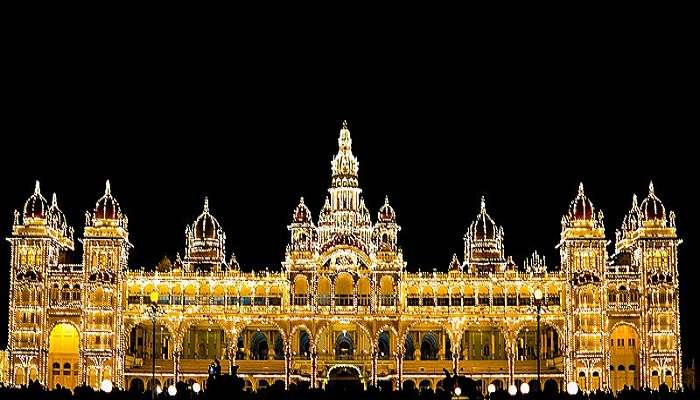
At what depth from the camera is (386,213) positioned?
92062 mm

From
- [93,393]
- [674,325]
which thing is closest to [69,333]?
[674,325]

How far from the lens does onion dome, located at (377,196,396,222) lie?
300ft

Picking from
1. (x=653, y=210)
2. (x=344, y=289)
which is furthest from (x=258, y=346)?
(x=653, y=210)

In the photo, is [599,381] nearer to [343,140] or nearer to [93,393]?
[343,140]

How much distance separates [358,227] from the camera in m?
86.2

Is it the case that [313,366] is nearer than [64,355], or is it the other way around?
[313,366]

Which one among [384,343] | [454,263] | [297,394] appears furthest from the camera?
[454,263]

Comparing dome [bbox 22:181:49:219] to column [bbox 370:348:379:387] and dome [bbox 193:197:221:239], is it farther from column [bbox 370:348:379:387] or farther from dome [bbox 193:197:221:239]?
column [bbox 370:348:379:387]

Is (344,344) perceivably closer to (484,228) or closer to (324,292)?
(324,292)

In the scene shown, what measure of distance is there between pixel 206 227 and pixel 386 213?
13.9 m

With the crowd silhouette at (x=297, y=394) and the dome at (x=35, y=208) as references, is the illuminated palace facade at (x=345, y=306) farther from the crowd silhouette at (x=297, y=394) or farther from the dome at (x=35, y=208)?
the crowd silhouette at (x=297, y=394)

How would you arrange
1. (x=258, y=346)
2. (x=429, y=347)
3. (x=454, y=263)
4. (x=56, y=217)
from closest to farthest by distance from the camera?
1. (x=56, y=217)
2. (x=258, y=346)
3. (x=429, y=347)
4. (x=454, y=263)

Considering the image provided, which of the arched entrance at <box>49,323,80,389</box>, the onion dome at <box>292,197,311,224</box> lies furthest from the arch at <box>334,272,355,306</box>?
the arched entrance at <box>49,323,80,389</box>

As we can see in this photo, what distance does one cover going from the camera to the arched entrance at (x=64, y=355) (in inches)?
2992
